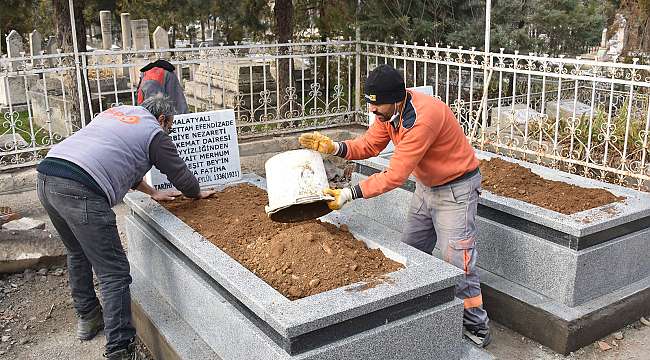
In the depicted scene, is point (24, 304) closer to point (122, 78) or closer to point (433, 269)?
point (433, 269)

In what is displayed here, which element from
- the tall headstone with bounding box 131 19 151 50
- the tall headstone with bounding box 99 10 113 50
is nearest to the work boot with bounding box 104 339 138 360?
the tall headstone with bounding box 131 19 151 50

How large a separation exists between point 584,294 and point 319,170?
1.95 m

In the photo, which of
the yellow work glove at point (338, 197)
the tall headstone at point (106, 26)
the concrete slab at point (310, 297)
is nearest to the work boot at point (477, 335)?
the concrete slab at point (310, 297)

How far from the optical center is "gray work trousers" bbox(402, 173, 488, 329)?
3.63 meters

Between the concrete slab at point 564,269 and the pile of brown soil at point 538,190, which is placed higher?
the pile of brown soil at point 538,190

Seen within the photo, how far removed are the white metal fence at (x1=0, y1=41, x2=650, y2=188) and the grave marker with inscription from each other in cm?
252

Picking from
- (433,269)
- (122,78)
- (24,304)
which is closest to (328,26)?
(122,78)

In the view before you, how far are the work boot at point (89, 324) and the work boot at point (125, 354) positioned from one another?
51 cm

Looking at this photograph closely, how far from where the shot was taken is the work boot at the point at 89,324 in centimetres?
405

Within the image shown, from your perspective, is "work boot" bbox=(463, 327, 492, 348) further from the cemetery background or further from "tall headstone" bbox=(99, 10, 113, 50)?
"tall headstone" bbox=(99, 10, 113, 50)

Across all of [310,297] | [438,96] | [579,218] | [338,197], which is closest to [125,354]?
[310,297]

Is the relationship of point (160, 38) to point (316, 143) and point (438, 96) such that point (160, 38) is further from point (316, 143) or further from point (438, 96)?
point (316, 143)

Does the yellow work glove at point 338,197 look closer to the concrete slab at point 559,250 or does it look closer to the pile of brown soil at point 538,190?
the concrete slab at point 559,250

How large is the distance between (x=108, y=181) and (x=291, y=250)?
1.11 m
